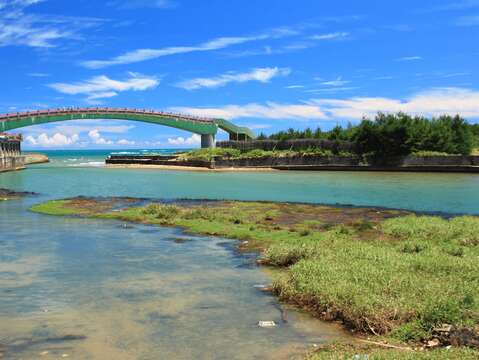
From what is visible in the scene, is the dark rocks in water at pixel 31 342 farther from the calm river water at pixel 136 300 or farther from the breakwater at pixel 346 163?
the breakwater at pixel 346 163

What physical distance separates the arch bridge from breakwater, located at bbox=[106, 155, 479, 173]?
1313cm

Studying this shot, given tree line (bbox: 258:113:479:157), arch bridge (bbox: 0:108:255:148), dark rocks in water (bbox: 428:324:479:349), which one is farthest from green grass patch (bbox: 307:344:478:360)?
arch bridge (bbox: 0:108:255:148)

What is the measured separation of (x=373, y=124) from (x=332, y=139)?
30.0 ft

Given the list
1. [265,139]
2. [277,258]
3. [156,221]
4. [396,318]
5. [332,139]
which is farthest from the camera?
[265,139]

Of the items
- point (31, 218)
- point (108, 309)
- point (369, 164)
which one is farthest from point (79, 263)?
point (369, 164)

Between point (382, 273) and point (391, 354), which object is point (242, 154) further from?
point (391, 354)

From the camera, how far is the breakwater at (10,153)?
7569 cm

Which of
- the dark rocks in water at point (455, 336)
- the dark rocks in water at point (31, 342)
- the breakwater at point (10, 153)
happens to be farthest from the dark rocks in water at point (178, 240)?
the breakwater at point (10, 153)

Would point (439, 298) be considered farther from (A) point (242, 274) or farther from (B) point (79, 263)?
(B) point (79, 263)

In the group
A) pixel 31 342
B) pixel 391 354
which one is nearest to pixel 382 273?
pixel 391 354

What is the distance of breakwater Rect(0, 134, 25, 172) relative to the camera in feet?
248

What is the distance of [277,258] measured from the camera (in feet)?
45.3

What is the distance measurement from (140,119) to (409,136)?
169 ft

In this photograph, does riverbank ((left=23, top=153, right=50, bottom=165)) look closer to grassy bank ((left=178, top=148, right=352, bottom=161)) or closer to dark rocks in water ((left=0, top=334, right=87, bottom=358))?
grassy bank ((left=178, top=148, right=352, bottom=161))
